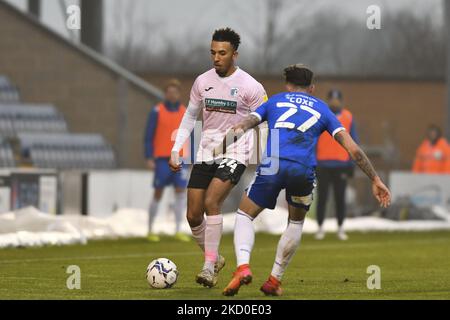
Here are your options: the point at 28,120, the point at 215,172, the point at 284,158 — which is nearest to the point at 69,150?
the point at 28,120

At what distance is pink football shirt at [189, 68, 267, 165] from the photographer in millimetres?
11641

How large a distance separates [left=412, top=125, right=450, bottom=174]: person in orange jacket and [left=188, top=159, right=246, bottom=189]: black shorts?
15.6m

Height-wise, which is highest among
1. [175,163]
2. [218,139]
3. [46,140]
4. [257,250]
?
[218,139]

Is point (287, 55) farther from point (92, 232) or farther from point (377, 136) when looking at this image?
point (92, 232)

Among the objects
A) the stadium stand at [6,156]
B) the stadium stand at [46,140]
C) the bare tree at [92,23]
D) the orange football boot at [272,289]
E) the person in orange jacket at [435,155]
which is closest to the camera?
the orange football boot at [272,289]

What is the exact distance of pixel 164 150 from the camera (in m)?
19.7

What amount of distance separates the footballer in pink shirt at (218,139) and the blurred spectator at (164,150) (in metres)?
7.65

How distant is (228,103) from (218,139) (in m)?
0.35

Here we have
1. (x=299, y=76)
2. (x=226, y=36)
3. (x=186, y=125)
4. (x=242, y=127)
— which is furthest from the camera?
(x=186, y=125)

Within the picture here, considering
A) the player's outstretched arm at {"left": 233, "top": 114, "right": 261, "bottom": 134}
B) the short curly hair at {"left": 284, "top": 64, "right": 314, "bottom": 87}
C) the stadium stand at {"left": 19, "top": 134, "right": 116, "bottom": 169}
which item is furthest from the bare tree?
the player's outstretched arm at {"left": 233, "top": 114, "right": 261, "bottom": 134}

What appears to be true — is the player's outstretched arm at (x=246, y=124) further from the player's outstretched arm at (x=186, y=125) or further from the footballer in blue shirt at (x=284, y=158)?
the player's outstretched arm at (x=186, y=125)

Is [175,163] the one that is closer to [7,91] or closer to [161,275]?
[161,275]

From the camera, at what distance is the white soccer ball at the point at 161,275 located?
37.2 feet

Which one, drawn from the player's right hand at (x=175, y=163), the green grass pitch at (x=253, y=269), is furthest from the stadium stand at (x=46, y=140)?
the player's right hand at (x=175, y=163)
